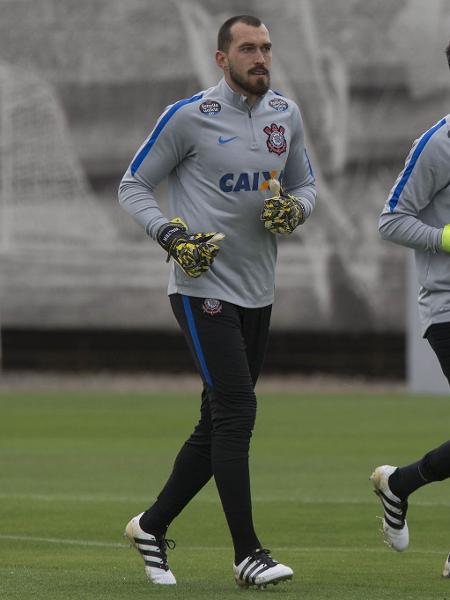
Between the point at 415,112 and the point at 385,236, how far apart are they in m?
18.4

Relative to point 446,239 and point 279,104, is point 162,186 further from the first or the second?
point 446,239

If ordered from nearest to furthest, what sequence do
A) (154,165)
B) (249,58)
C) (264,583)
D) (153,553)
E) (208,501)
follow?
(264,583)
(249,58)
(154,165)
(153,553)
(208,501)

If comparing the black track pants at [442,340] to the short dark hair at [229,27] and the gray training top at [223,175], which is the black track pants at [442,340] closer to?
the gray training top at [223,175]

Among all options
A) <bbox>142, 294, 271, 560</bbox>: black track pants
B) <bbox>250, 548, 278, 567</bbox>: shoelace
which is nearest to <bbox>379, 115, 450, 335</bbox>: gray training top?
<bbox>142, 294, 271, 560</bbox>: black track pants

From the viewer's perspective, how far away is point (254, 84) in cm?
715

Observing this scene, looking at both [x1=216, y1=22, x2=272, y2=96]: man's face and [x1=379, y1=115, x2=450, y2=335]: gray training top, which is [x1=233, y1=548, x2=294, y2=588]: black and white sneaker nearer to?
[x1=379, y1=115, x2=450, y2=335]: gray training top

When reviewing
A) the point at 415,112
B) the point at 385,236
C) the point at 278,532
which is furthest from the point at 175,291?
the point at 415,112

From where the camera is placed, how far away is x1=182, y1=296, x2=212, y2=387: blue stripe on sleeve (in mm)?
7082

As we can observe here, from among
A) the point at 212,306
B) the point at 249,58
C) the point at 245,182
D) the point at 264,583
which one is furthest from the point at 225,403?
the point at 249,58

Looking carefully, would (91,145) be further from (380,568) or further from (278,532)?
(380,568)

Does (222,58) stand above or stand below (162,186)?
above

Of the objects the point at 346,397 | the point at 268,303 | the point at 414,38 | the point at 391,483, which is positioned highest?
the point at 414,38

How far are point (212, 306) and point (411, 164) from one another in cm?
101

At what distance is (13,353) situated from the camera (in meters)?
27.7
